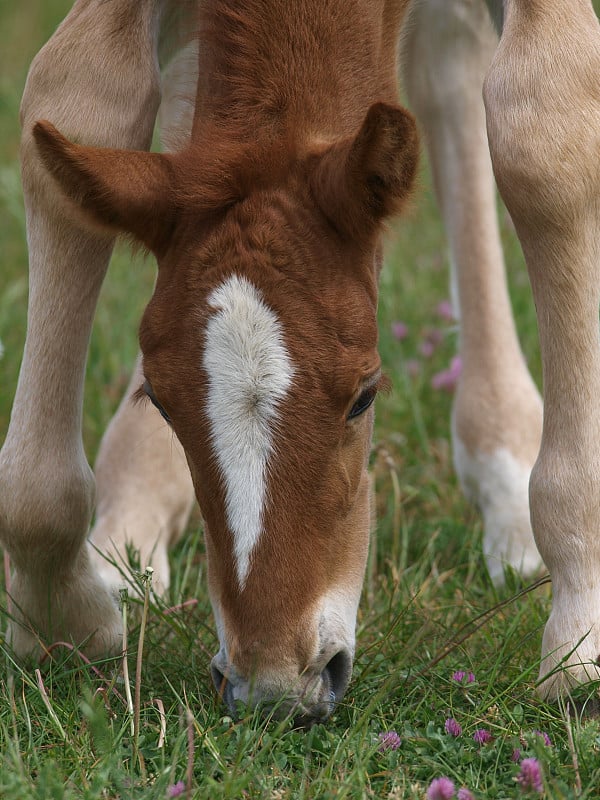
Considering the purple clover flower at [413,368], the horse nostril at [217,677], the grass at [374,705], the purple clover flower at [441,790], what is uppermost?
the purple clover flower at [441,790]

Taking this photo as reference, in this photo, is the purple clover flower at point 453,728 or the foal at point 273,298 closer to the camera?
the foal at point 273,298

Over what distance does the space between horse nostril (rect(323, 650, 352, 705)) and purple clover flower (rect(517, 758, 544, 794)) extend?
0.44 m

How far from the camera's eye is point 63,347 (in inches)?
121

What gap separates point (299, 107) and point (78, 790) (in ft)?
4.95

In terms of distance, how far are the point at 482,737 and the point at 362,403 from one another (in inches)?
28.7

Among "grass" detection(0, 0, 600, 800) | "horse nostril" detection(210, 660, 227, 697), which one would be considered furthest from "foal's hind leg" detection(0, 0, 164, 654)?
"horse nostril" detection(210, 660, 227, 697)

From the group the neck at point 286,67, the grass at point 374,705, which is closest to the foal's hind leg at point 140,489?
the grass at point 374,705

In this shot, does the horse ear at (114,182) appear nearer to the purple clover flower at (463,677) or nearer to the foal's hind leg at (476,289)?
the purple clover flower at (463,677)

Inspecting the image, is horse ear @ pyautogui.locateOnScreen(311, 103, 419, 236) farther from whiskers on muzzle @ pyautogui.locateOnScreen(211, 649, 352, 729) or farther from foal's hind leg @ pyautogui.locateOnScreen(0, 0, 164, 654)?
whiskers on muzzle @ pyautogui.locateOnScreen(211, 649, 352, 729)

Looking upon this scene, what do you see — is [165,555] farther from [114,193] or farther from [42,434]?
[114,193]

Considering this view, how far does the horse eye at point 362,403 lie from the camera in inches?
101

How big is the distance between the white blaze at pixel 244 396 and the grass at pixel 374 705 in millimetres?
382

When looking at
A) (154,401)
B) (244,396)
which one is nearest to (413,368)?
(154,401)

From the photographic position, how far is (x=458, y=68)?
4.43m
